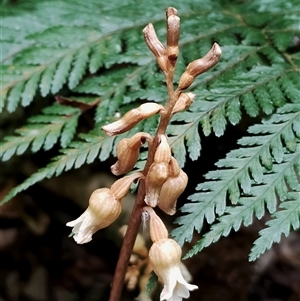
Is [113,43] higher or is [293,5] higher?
[293,5]

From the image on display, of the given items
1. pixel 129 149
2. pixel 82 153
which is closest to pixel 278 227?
pixel 129 149

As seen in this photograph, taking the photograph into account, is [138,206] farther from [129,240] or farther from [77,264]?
[77,264]

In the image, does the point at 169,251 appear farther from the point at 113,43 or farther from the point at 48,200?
the point at 48,200

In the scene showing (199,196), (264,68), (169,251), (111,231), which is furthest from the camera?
(111,231)

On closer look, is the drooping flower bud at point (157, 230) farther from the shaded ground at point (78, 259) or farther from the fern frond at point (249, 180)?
the shaded ground at point (78, 259)

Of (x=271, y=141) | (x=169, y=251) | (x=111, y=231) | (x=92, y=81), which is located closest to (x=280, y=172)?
(x=271, y=141)

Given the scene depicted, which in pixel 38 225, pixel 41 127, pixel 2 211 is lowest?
pixel 38 225
